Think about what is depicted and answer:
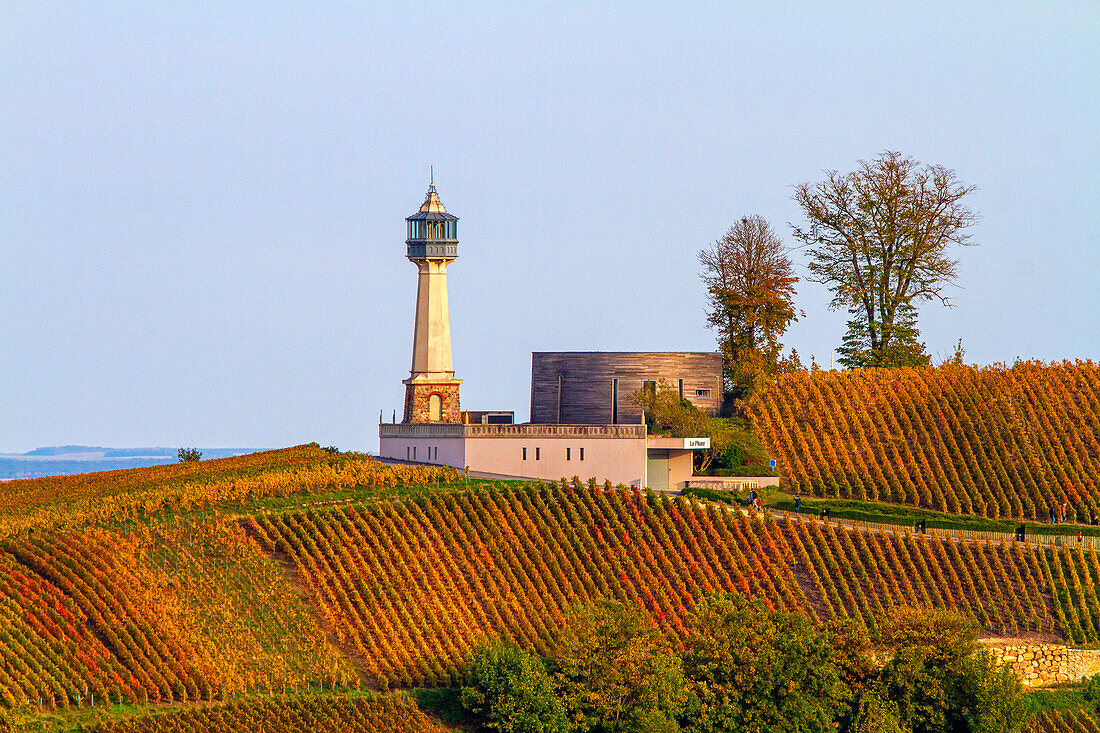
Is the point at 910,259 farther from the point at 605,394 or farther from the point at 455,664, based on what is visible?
the point at 455,664

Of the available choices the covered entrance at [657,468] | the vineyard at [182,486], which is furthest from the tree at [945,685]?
the covered entrance at [657,468]

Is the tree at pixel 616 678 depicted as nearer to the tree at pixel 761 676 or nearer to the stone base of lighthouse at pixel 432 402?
the tree at pixel 761 676

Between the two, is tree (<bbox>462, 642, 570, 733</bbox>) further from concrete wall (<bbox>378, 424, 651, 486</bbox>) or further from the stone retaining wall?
concrete wall (<bbox>378, 424, 651, 486</bbox>)

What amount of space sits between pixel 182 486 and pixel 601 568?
13902mm

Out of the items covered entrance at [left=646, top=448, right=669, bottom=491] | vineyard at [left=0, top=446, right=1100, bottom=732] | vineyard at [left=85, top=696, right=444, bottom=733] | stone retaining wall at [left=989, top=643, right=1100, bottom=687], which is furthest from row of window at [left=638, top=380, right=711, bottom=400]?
vineyard at [left=85, top=696, right=444, bottom=733]

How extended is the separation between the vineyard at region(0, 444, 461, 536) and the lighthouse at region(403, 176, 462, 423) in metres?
7.25

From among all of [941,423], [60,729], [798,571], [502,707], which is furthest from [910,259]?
[60,729]

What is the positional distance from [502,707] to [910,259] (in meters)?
38.4

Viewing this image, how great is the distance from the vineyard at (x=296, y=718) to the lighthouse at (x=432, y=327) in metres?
28.6

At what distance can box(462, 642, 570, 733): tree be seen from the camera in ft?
135

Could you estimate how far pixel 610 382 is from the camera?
68.8 m

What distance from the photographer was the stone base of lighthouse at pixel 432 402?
69.8 m

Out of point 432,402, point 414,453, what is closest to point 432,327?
point 432,402

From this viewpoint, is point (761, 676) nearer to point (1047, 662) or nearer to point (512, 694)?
point (512, 694)
